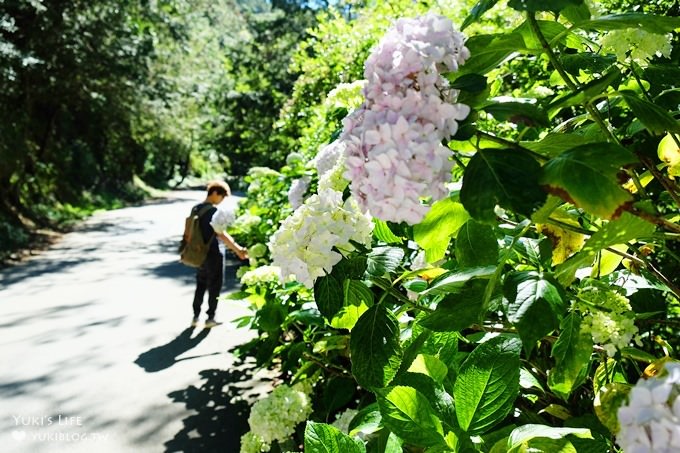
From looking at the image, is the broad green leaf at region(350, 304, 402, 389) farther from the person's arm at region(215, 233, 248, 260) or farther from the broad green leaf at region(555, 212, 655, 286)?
the person's arm at region(215, 233, 248, 260)

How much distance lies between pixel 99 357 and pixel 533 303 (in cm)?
566

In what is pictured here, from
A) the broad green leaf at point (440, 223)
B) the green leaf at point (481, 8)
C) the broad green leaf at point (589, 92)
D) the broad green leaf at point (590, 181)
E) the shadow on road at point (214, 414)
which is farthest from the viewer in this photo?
the shadow on road at point (214, 414)

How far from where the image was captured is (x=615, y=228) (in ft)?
3.03

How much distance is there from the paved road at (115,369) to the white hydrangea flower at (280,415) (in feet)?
2.29

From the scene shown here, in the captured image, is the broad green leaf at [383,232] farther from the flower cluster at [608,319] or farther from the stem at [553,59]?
the stem at [553,59]

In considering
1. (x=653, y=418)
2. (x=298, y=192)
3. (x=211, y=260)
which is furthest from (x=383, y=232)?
(x=211, y=260)

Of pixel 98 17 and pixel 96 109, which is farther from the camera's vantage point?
pixel 96 109

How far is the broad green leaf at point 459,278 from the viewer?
3.45 ft

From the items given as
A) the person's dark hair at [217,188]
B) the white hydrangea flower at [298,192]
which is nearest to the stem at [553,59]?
the white hydrangea flower at [298,192]

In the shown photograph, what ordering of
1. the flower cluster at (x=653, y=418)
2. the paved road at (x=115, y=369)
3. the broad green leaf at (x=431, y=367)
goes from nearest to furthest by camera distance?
1. the flower cluster at (x=653, y=418)
2. the broad green leaf at (x=431, y=367)
3. the paved road at (x=115, y=369)

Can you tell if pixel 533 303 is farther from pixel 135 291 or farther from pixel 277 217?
pixel 135 291

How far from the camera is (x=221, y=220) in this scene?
6082mm

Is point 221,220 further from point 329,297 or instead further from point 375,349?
point 375,349

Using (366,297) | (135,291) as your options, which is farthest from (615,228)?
(135,291)
